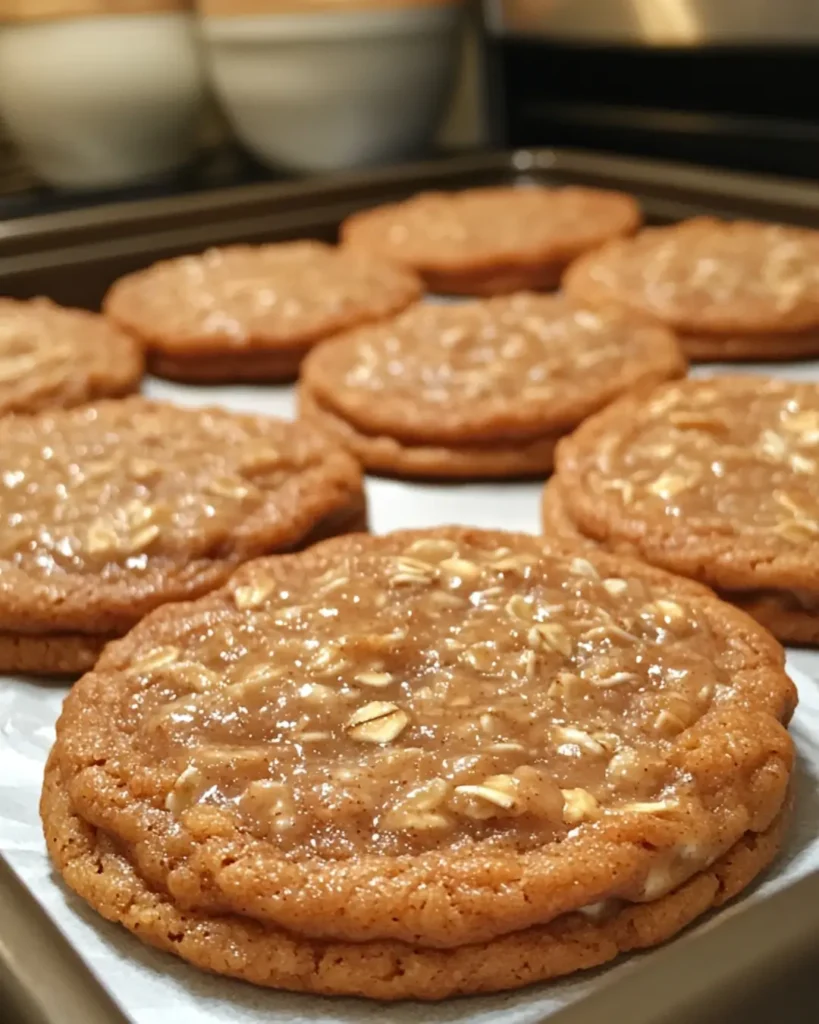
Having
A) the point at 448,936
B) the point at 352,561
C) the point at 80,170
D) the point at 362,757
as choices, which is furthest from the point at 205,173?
the point at 448,936

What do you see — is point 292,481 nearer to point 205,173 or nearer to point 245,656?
point 245,656

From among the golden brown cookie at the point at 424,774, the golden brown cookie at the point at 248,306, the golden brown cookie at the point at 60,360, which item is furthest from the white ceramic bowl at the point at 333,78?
the golden brown cookie at the point at 424,774

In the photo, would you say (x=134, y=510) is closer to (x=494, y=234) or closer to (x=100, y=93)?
(x=494, y=234)

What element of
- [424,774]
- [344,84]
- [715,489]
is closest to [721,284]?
[715,489]

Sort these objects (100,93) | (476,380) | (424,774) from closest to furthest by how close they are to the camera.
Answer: (424,774), (476,380), (100,93)

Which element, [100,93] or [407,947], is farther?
[100,93]

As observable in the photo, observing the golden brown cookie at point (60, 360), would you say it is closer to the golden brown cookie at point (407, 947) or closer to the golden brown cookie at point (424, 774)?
the golden brown cookie at point (424, 774)

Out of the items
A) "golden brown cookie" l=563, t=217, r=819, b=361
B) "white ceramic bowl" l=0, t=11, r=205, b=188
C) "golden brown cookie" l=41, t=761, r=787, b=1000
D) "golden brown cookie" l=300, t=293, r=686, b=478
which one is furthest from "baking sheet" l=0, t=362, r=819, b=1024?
"white ceramic bowl" l=0, t=11, r=205, b=188

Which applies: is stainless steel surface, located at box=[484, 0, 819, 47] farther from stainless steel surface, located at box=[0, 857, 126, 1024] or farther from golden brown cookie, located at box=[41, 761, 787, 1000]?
stainless steel surface, located at box=[0, 857, 126, 1024]
